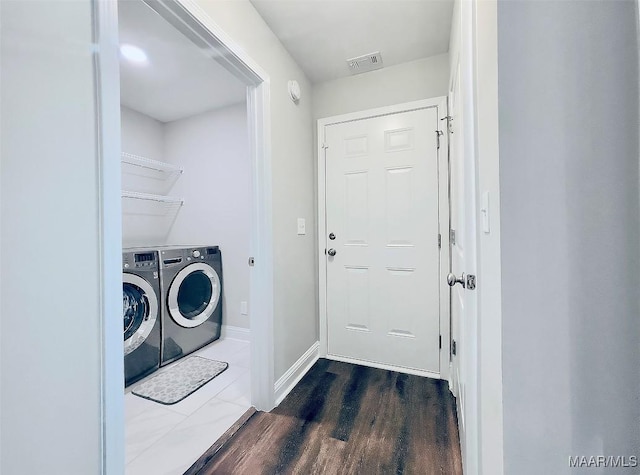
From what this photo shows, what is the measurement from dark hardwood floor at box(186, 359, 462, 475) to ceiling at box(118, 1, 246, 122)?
2.03 m

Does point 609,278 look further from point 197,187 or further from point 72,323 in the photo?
point 197,187

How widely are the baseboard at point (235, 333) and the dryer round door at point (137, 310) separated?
2.79 feet

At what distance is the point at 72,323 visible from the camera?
0.72 meters

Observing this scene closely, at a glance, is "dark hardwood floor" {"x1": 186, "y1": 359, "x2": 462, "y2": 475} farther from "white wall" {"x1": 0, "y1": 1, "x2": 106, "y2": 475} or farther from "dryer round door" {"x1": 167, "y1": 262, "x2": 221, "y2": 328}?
"dryer round door" {"x1": 167, "y1": 262, "x2": 221, "y2": 328}

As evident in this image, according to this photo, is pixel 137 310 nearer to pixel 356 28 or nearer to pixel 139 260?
pixel 139 260

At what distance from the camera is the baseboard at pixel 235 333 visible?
8.98ft

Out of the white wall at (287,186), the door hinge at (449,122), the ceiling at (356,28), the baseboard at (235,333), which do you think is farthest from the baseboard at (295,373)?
the ceiling at (356,28)

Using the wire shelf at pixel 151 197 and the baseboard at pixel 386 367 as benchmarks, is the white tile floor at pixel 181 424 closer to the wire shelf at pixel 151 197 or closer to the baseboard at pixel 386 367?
the baseboard at pixel 386 367

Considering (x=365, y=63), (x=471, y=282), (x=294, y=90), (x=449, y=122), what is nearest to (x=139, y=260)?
(x=294, y=90)

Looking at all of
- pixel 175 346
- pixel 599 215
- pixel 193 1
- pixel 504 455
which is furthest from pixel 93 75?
pixel 175 346

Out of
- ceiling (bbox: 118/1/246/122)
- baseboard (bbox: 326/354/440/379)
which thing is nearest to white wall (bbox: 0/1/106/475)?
ceiling (bbox: 118/1/246/122)

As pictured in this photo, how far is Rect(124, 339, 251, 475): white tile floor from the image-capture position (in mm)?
1277

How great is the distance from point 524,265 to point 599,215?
0.15 m

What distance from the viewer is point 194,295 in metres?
2.54
